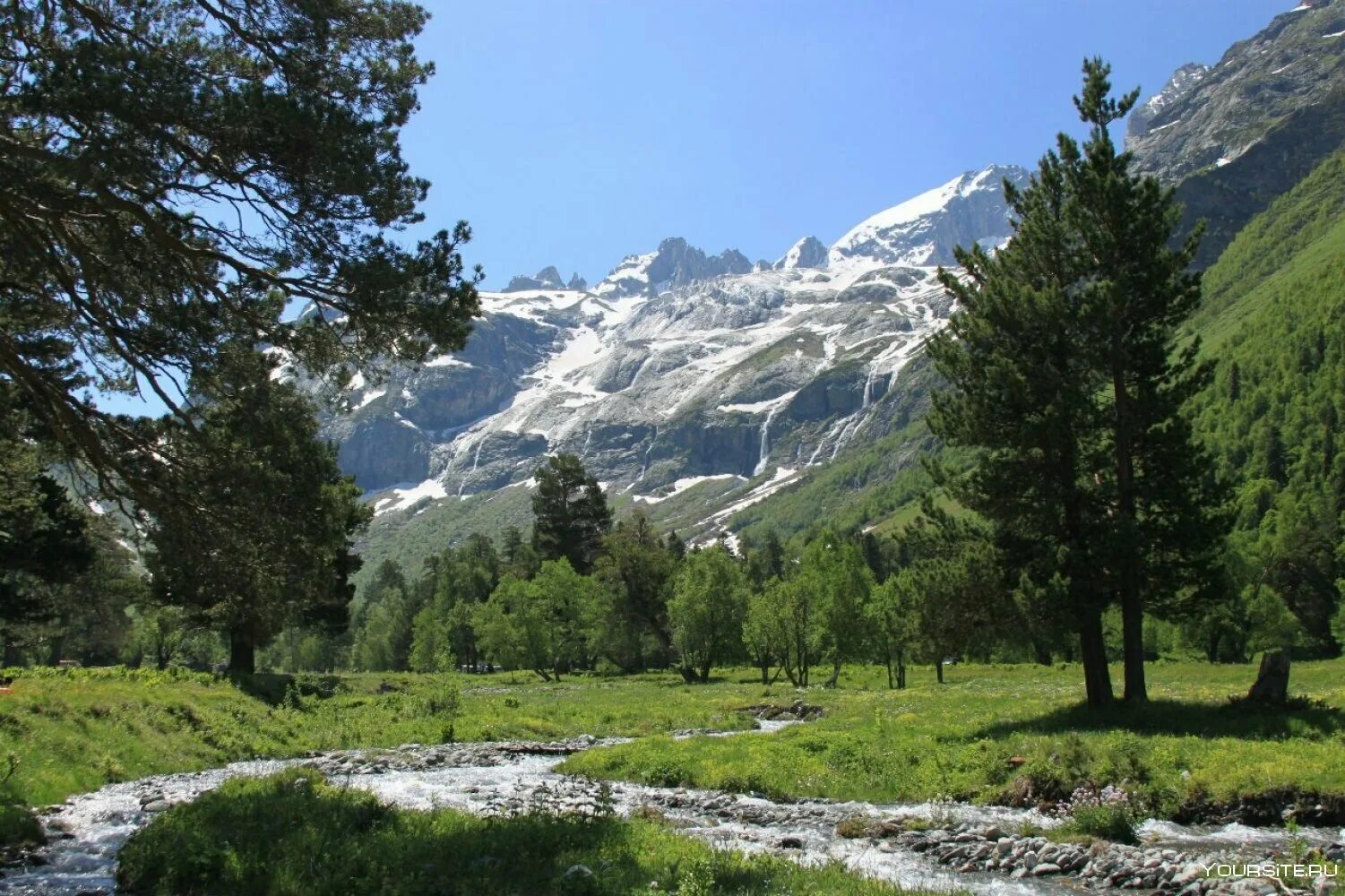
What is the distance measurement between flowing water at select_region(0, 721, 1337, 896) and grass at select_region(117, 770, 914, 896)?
1131mm

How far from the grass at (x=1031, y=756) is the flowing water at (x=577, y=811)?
978 mm

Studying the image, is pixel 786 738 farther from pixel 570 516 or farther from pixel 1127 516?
pixel 570 516

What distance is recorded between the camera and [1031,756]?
2045cm

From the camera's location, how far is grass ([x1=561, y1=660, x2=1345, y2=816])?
675 inches

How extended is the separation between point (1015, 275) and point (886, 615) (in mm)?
38249

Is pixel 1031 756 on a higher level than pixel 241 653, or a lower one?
lower

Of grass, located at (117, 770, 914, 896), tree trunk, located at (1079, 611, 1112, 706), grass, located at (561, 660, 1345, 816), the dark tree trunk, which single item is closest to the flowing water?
grass, located at (561, 660, 1345, 816)

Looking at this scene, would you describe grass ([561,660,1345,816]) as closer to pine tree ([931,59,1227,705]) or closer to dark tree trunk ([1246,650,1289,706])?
dark tree trunk ([1246,650,1289,706])

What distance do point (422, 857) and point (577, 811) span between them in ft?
17.0

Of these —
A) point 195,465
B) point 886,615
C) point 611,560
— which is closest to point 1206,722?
point 195,465

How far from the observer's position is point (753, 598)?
74.1 m

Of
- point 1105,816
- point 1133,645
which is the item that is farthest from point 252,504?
point 1133,645

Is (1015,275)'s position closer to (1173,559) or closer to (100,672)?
(1173,559)

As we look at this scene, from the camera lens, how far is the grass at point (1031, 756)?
56.3 feet
